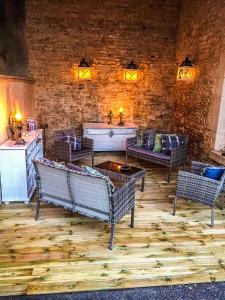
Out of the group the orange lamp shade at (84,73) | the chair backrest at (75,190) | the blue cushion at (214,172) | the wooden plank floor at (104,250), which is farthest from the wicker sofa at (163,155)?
the chair backrest at (75,190)

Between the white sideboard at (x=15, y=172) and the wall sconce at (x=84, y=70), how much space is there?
114 inches

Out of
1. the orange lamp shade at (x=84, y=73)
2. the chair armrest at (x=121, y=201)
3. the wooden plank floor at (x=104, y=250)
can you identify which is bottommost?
the wooden plank floor at (x=104, y=250)

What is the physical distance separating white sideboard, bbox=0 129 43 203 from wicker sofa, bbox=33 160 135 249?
0.49 m

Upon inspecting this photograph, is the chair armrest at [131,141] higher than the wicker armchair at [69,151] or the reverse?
higher

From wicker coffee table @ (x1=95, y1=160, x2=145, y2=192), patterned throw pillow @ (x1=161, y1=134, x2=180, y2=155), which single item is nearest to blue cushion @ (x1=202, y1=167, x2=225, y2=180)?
wicker coffee table @ (x1=95, y1=160, x2=145, y2=192)

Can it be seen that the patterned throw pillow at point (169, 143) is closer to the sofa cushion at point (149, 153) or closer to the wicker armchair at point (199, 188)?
the sofa cushion at point (149, 153)

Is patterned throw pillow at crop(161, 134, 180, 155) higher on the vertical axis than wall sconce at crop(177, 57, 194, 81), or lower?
lower

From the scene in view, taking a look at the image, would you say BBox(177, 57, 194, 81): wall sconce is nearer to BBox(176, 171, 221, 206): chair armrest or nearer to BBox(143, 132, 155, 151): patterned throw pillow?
BBox(143, 132, 155, 151): patterned throw pillow

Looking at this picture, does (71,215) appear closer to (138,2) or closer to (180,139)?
(180,139)

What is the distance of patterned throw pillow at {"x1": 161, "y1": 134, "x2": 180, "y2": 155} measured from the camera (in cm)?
520

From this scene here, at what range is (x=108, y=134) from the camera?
254 inches

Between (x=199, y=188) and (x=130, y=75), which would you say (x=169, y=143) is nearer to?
(x=199, y=188)

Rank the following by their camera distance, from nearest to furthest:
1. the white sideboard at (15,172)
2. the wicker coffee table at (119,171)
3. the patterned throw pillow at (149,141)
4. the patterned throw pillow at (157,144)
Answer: the white sideboard at (15,172), the wicker coffee table at (119,171), the patterned throw pillow at (157,144), the patterned throw pillow at (149,141)

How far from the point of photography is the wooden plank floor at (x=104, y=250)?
2.54 meters
